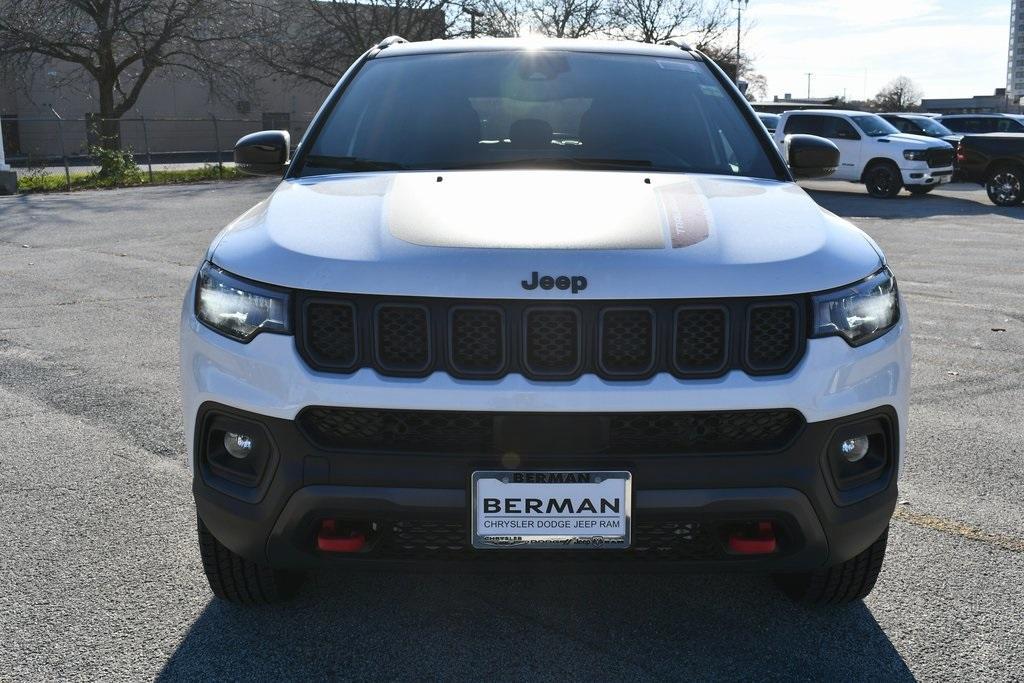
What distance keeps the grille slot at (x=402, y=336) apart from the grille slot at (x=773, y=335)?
777 millimetres

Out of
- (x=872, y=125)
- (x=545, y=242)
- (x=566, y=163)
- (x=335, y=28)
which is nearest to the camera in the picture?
(x=545, y=242)

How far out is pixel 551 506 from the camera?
243 centimetres

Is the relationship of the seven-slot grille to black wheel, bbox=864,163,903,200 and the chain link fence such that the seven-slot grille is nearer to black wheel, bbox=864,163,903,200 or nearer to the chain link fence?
black wheel, bbox=864,163,903,200

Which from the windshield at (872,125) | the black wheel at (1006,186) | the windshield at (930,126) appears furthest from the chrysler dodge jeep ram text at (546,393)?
the windshield at (930,126)

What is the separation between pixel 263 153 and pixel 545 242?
2008 mm

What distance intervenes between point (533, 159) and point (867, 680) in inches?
74.7

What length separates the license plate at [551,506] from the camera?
2.40 m

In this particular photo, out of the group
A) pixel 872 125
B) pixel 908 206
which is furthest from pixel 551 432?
pixel 872 125

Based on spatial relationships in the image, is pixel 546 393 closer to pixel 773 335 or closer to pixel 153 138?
pixel 773 335

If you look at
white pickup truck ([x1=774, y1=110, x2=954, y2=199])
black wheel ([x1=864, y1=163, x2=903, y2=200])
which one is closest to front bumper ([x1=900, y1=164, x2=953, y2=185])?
white pickup truck ([x1=774, y1=110, x2=954, y2=199])

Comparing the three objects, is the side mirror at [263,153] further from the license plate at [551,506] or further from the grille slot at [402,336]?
the license plate at [551,506]

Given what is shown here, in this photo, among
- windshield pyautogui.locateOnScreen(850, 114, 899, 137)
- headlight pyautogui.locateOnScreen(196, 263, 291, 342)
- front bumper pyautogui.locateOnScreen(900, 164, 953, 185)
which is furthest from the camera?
windshield pyautogui.locateOnScreen(850, 114, 899, 137)

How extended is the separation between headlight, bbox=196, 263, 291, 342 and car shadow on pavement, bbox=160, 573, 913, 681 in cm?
79

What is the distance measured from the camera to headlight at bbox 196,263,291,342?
8.27ft
